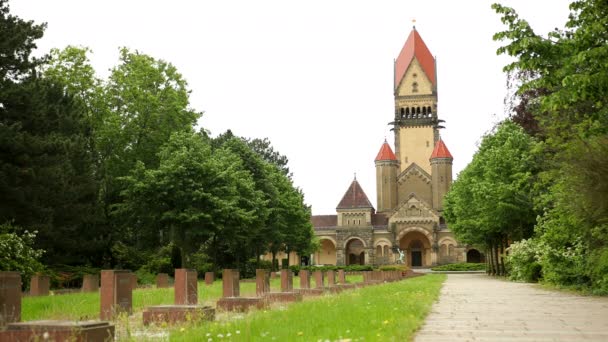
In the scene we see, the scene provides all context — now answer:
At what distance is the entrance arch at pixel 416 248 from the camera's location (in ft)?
319

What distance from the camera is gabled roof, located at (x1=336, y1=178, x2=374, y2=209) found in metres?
101

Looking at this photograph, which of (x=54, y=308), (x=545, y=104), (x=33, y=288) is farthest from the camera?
(x=33, y=288)

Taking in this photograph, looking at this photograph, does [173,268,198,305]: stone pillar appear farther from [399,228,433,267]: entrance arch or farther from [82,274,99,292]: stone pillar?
[399,228,433,267]: entrance arch

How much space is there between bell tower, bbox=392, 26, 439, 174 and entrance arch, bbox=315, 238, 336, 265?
1500 cm

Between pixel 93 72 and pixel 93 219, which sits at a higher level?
pixel 93 72

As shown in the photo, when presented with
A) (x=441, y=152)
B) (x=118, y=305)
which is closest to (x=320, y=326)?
(x=118, y=305)

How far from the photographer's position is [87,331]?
8359mm

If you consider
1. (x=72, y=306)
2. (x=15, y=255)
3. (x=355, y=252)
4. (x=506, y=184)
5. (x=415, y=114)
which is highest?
(x=415, y=114)

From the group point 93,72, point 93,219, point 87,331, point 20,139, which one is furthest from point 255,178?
point 87,331

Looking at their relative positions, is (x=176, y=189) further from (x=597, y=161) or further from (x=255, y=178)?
(x=597, y=161)

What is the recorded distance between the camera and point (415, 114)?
339 feet

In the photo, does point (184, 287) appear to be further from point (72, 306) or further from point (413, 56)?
point (413, 56)

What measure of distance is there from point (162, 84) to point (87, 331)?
42.2 metres

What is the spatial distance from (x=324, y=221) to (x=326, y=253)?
5.07 meters
